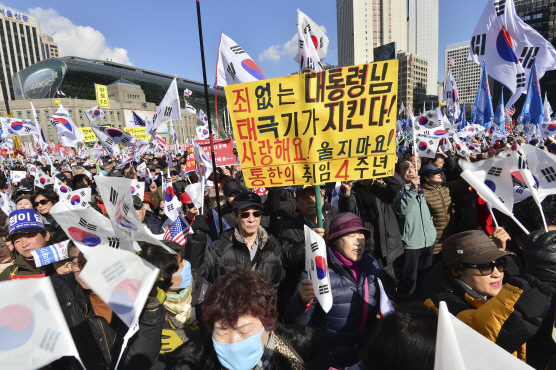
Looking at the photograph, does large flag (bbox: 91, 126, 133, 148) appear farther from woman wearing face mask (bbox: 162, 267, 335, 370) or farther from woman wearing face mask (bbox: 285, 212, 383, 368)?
woman wearing face mask (bbox: 162, 267, 335, 370)

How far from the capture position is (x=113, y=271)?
4.01ft

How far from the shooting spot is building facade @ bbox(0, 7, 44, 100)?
86.0 metres

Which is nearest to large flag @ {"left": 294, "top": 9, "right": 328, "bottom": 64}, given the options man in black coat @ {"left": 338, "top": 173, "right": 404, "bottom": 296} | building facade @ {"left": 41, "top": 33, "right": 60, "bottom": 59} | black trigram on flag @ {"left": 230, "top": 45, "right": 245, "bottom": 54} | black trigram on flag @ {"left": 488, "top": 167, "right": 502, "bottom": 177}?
black trigram on flag @ {"left": 230, "top": 45, "right": 245, "bottom": 54}

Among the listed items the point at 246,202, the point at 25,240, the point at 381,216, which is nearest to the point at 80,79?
the point at 25,240

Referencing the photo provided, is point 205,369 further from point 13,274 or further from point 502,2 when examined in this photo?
point 502,2

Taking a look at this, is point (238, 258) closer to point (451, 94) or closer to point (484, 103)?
point (484, 103)

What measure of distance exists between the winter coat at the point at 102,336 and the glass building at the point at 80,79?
165 ft

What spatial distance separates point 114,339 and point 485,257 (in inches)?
83.2

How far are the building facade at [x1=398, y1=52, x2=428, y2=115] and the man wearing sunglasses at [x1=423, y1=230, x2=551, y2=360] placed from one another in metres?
92.0

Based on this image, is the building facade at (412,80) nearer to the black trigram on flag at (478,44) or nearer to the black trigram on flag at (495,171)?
the black trigram on flag at (478,44)

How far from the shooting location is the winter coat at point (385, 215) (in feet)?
11.5

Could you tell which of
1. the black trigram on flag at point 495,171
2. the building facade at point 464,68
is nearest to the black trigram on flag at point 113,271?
the black trigram on flag at point 495,171

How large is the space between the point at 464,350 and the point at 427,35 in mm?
129880

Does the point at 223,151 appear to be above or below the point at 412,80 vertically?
below
